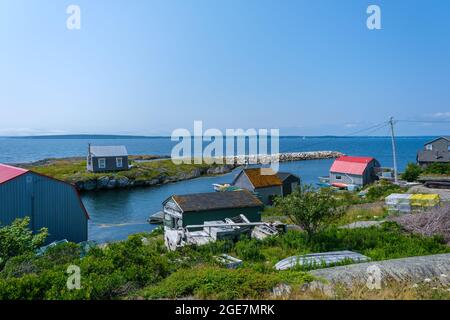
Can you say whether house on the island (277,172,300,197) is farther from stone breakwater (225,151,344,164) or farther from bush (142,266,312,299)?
stone breakwater (225,151,344,164)

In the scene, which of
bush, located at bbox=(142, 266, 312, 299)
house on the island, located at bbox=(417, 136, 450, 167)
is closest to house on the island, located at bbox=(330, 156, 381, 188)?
house on the island, located at bbox=(417, 136, 450, 167)

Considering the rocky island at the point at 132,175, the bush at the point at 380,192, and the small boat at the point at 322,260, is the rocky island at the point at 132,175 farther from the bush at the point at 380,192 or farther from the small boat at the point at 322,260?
the small boat at the point at 322,260

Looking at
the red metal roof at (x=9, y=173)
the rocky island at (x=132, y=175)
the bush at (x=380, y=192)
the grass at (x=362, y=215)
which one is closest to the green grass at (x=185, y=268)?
the grass at (x=362, y=215)

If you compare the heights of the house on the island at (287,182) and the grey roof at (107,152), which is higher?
the grey roof at (107,152)

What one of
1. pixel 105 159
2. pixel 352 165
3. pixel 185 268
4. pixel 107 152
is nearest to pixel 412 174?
pixel 352 165
